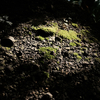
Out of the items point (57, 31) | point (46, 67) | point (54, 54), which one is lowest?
point (46, 67)

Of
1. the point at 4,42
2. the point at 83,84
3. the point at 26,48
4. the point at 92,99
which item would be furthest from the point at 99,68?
the point at 4,42

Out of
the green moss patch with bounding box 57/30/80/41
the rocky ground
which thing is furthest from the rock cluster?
the green moss patch with bounding box 57/30/80/41

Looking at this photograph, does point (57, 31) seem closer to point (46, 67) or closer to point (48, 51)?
point (48, 51)

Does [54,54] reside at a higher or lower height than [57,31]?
lower

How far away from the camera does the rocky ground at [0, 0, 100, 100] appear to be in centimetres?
191

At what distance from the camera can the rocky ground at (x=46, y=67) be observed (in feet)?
6.26

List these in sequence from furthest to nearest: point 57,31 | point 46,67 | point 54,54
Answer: point 57,31
point 54,54
point 46,67

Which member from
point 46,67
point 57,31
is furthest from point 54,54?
point 57,31

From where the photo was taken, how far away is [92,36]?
370cm

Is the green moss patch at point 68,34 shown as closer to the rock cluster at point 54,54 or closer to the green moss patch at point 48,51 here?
the rock cluster at point 54,54

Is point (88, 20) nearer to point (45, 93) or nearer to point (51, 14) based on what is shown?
point (51, 14)

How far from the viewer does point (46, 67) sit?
227 cm

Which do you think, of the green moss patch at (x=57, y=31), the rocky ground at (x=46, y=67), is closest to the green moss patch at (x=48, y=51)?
the rocky ground at (x=46, y=67)

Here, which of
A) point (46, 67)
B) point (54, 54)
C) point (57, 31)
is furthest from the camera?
point (57, 31)
